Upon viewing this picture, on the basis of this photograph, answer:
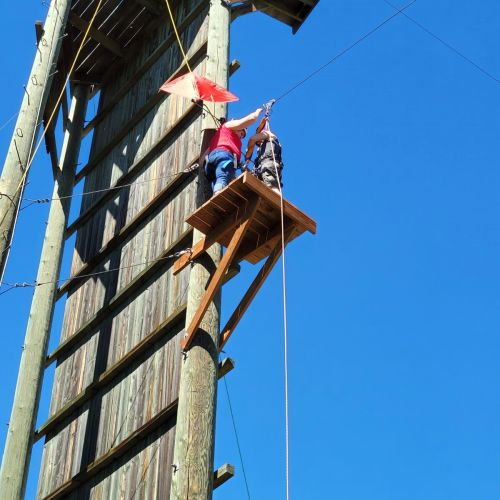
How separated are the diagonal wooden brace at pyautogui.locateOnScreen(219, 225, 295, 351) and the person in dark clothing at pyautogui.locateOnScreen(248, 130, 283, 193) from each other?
0.40 metres

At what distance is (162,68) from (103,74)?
5.14 ft

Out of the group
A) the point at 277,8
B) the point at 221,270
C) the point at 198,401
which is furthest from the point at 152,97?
the point at 198,401

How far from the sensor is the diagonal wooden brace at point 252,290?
23.5 feet

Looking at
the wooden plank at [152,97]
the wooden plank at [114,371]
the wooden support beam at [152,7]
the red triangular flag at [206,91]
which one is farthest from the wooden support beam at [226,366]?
the wooden support beam at [152,7]

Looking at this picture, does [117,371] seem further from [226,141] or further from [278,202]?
[278,202]

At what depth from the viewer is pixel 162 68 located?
11094 millimetres

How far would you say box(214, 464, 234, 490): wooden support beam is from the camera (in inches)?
261

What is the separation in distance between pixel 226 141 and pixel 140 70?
409 centimetres

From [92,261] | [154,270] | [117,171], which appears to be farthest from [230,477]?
[117,171]

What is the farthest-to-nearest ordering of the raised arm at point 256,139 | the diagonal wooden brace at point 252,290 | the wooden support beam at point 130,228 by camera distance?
the wooden support beam at point 130,228 → the raised arm at point 256,139 → the diagonal wooden brace at point 252,290

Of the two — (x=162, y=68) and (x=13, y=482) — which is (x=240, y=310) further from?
(x=162, y=68)

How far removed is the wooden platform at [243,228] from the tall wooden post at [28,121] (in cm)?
187

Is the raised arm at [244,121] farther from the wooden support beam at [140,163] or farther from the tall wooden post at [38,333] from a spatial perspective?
the tall wooden post at [38,333]

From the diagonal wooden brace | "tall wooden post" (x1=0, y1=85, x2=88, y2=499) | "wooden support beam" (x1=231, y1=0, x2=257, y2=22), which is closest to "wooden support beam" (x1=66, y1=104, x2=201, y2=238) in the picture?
"tall wooden post" (x1=0, y1=85, x2=88, y2=499)
